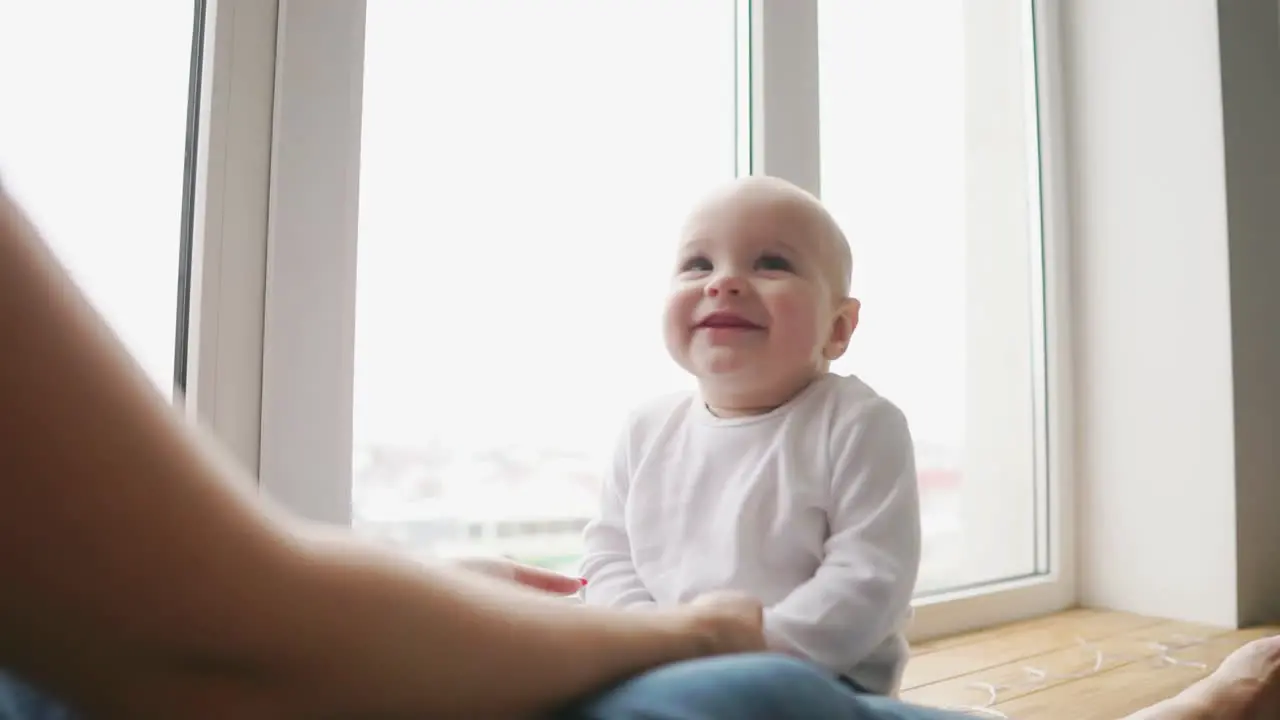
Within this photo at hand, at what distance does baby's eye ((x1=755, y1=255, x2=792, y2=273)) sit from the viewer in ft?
3.05

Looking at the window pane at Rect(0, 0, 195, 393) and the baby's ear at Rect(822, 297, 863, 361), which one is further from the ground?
the window pane at Rect(0, 0, 195, 393)

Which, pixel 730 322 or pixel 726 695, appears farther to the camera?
pixel 730 322

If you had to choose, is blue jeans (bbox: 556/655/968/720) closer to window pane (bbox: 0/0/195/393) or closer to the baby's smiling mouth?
the baby's smiling mouth

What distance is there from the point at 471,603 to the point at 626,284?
3.07ft

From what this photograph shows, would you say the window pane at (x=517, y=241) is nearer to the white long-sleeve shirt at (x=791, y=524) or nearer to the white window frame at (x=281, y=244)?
the white window frame at (x=281, y=244)

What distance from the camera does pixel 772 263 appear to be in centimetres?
93

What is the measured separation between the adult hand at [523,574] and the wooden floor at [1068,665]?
0.50 m

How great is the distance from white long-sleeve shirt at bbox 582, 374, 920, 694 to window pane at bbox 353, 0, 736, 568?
0.25 m

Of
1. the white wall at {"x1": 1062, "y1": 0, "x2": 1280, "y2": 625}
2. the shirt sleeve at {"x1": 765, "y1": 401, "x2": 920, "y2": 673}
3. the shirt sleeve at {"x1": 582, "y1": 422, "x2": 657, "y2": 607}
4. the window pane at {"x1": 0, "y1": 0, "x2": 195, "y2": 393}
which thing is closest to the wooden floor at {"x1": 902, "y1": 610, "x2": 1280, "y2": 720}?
the white wall at {"x1": 1062, "y1": 0, "x2": 1280, "y2": 625}

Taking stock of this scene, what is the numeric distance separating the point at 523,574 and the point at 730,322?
0.30m

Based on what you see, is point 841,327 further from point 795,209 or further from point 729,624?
point 729,624

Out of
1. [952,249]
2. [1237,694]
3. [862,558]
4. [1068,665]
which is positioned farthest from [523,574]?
[952,249]

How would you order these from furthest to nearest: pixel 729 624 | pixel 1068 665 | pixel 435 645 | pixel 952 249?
pixel 952 249, pixel 1068 665, pixel 729 624, pixel 435 645

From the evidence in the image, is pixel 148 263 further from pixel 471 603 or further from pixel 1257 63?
pixel 1257 63
